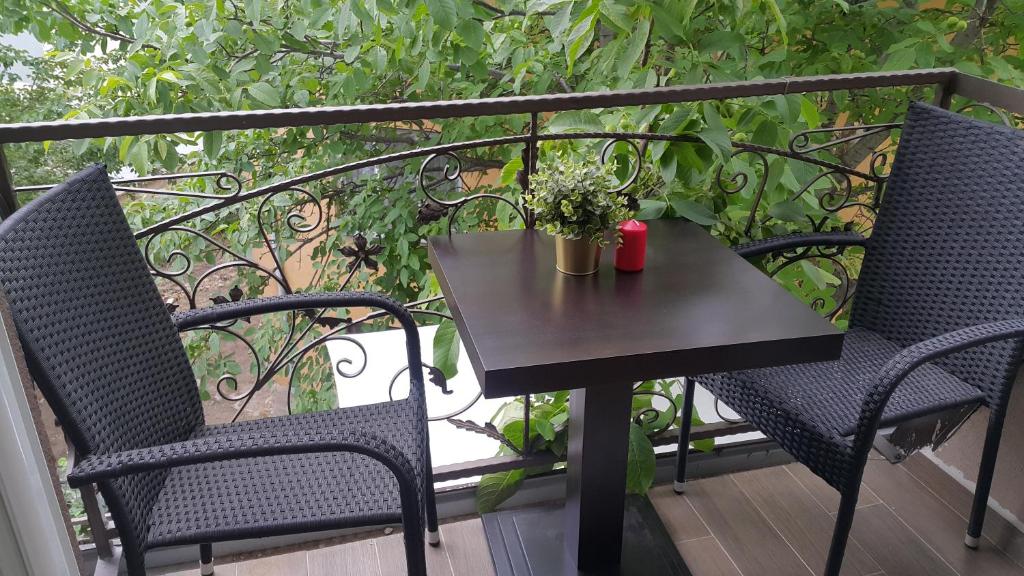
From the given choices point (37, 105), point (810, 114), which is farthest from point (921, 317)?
point (37, 105)

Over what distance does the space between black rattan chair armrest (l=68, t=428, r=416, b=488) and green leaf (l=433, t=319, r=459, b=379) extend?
723mm

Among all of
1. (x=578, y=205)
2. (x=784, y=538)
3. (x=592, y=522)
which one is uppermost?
(x=578, y=205)

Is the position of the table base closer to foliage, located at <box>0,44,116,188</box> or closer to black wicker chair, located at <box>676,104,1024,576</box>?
black wicker chair, located at <box>676,104,1024,576</box>

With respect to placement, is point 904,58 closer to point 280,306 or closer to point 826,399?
point 826,399

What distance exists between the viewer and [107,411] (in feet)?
4.26

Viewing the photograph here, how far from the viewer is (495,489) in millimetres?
Answer: 2041

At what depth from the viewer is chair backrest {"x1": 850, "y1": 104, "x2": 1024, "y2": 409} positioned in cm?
169

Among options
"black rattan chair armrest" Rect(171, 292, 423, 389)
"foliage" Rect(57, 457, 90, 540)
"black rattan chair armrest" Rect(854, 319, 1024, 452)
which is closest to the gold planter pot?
"black rattan chair armrest" Rect(171, 292, 423, 389)

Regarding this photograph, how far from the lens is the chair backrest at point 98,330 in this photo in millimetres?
1200

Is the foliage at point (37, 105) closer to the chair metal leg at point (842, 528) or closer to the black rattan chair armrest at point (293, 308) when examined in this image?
the black rattan chair armrest at point (293, 308)

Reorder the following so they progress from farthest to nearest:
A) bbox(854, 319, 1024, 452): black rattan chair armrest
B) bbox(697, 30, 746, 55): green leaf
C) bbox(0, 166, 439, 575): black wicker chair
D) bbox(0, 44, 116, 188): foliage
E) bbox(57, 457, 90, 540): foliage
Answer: bbox(0, 44, 116, 188): foliage
bbox(697, 30, 746, 55): green leaf
bbox(57, 457, 90, 540): foliage
bbox(854, 319, 1024, 452): black rattan chair armrest
bbox(0, 166, 439, 575): black wicker chair

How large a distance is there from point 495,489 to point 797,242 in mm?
997

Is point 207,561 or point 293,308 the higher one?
point 293,308

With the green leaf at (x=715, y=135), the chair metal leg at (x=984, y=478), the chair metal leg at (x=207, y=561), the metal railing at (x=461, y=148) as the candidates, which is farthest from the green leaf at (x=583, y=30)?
the chair metal leg at (x=207, y=561)
